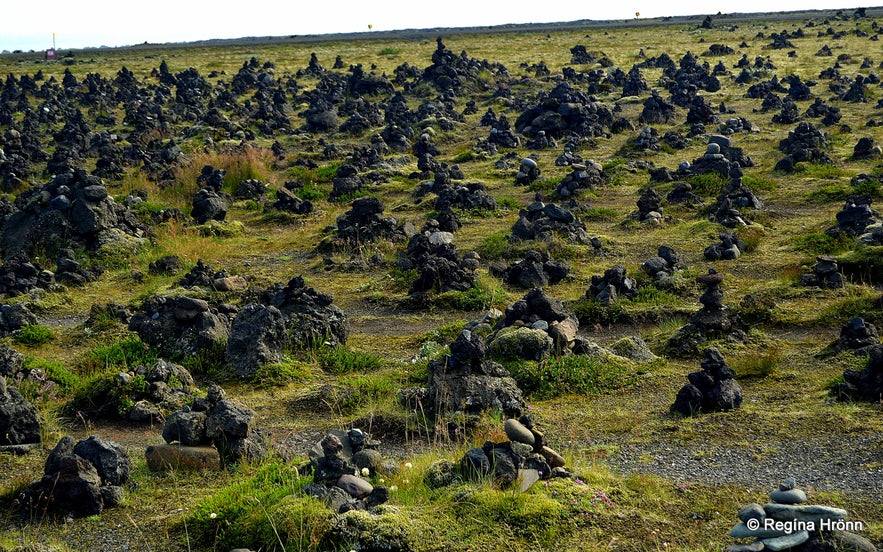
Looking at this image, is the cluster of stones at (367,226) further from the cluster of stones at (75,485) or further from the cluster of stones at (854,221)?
the cluster of stones at (75,485)

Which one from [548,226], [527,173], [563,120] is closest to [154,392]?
[548,226]

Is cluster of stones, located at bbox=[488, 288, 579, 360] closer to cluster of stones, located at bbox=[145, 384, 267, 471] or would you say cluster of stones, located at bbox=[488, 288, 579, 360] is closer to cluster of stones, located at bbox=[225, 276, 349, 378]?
cluster of stones, located at bbox=[225, 276, 349, 378]

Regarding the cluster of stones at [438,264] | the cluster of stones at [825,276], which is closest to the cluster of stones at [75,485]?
the cluster of stones at [438,264]

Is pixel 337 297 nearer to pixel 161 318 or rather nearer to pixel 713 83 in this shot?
pixel 161 318

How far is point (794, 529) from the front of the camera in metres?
6.89

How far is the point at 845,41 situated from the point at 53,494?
68274 mm

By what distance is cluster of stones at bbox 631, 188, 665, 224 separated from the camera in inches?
841

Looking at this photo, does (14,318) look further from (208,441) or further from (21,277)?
(208,441)

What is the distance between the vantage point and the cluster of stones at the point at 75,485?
28.4ft

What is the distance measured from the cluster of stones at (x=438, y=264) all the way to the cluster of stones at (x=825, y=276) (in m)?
5.67

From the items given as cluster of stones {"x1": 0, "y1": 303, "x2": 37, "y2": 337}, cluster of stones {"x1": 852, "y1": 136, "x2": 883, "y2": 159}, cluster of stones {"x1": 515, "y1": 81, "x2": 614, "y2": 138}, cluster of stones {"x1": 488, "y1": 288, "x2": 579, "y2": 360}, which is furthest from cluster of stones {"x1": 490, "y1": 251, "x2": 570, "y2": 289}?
cluster of stones {"x1": 515, "y1": 81, "x2": 614, "y2": 138}

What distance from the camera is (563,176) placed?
2766 cm

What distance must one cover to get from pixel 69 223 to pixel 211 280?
504 centimetres

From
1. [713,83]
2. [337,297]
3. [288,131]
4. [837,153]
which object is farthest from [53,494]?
[713,83]
